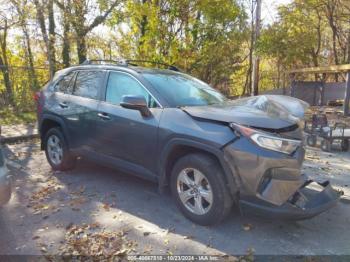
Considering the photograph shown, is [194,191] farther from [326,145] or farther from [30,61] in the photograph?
[30,61]

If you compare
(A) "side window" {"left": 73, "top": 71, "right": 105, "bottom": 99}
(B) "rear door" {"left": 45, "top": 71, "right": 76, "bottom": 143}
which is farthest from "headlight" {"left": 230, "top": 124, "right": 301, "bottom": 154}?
(B) "rear door" {"left": 45, "top": 71, "right": 76, "bottom": 143}

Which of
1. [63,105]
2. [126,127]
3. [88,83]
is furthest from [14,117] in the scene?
[126,127]

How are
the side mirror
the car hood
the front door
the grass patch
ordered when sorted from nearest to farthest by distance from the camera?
the car hood → the side mirror → the front door → the grass patch

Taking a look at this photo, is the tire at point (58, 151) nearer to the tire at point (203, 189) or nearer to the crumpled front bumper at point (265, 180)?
the tire at point (203, 189)

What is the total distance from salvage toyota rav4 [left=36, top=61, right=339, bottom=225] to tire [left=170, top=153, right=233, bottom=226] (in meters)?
0.01

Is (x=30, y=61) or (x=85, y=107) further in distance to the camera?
(x=30, y=61)

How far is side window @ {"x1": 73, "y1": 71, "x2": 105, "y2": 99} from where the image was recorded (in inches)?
188

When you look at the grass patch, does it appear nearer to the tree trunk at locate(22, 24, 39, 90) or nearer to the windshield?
the tree trunk at locate(22, 24, 39, 90)

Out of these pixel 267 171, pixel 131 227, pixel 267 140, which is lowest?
pixel 131 227

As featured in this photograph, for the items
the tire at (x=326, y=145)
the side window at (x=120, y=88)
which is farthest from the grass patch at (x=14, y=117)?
the tire at (x=326, y=145)

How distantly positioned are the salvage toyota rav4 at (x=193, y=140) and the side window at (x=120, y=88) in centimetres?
1

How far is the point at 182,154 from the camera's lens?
3826 mm

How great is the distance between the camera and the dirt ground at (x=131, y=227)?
3.26 m

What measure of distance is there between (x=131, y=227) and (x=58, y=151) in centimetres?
238
